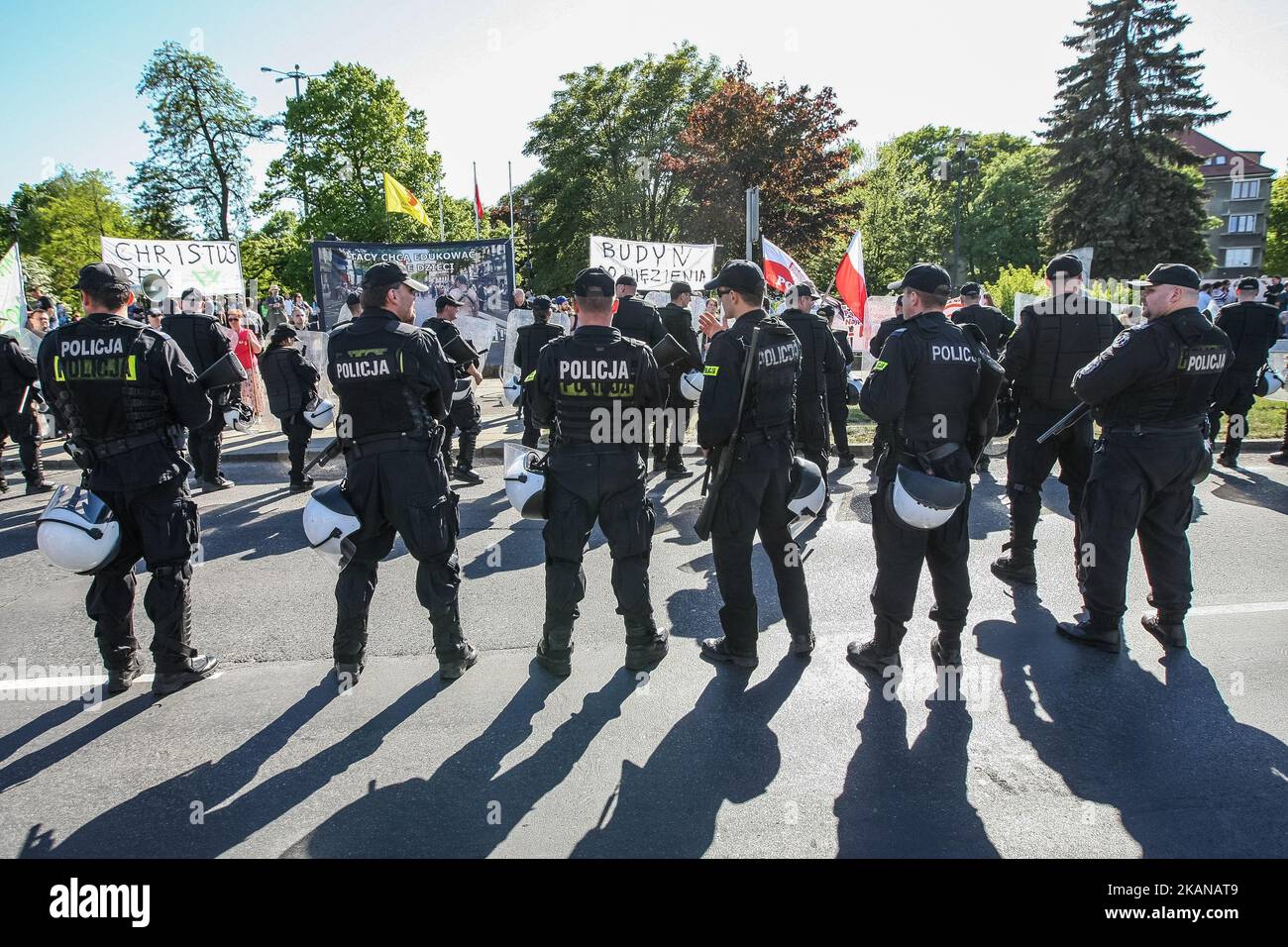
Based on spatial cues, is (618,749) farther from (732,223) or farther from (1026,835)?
(732,223)

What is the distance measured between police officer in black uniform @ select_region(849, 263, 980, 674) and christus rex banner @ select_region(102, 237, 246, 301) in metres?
12.1

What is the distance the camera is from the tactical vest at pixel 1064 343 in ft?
17.3

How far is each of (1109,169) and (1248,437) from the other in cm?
2906

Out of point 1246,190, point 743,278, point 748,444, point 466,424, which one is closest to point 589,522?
point 748,444

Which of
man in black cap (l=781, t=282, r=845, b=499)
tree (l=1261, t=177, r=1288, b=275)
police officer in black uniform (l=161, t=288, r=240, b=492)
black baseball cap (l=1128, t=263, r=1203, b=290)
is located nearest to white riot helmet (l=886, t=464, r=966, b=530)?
black baseball cap (l=1128, t=263, r=1203, b=290)

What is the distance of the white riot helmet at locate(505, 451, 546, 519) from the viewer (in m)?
4.02

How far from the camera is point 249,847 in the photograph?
2.75 m

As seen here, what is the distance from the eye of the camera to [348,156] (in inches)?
1427

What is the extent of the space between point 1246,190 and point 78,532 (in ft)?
282

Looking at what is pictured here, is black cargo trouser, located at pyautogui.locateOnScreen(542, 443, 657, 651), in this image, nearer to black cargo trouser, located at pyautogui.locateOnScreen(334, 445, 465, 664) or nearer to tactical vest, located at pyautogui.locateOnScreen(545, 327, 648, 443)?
tactical vest, located at pyautogui.locateOnScreen(545, 327, 648, 443)

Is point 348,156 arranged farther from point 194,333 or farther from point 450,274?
point 194,333

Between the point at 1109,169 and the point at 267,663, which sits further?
the point at 1109,169
